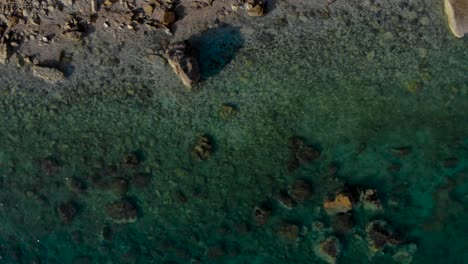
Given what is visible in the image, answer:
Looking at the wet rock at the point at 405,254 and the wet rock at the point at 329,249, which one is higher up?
the wet rock at the point at 405,254

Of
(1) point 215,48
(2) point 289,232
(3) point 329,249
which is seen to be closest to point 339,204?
(3) point 329,249

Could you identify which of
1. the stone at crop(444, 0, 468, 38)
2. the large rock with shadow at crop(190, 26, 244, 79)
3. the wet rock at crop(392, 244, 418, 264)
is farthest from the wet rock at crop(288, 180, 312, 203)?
the stone at crop(444, 0, 468, 38)

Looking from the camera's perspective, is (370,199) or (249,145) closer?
(370,199)

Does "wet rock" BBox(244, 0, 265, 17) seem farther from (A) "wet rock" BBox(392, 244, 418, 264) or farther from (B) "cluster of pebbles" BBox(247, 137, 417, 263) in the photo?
(A) "wet rock" BBox(392, 244, 418, 264)

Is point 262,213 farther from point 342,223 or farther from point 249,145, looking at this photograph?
point 342,223

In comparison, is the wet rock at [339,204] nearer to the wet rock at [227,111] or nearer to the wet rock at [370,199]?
the wet rock at [370,199]

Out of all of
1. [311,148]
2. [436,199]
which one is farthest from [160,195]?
[436,199]

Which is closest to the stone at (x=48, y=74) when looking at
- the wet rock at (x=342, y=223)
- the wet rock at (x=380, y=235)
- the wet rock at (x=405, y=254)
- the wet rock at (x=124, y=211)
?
the wet rock at (x=124, y=211)
